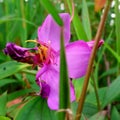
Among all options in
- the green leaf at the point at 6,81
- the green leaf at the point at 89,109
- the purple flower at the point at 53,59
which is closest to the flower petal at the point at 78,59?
the purple flower at the point at 53,59

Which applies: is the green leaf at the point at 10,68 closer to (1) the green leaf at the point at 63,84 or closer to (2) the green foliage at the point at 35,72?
(2) the green foliage at the point at 35,72

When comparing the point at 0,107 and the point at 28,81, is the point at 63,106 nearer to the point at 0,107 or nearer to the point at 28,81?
the point at 0,107

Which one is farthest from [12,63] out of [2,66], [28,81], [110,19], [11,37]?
[110,19]

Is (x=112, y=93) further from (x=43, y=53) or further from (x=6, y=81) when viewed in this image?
(x=6, y=81)

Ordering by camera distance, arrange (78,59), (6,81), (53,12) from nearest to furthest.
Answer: (53,12) → (78,59) → (6,81)

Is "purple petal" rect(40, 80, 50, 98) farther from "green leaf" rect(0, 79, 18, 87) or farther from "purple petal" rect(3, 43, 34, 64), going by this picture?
"green leaf" rect(0, 79, 18, 87)

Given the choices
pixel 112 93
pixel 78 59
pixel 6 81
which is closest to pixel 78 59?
pixel 78 59

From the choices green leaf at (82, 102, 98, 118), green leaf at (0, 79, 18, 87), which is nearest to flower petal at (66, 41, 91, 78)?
green leaf at (82, 102, 98, 118)
